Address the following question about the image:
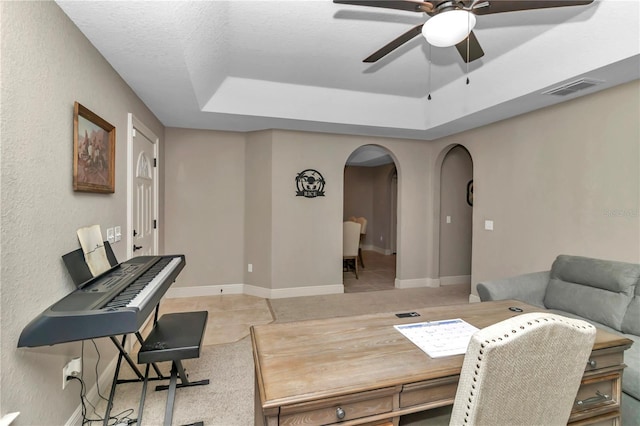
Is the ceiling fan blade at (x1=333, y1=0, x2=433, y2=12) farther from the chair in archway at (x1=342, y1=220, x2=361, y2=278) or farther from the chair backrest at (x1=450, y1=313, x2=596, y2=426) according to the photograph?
the chair in archway at (x1=342, y1=220, x2=361, y2=278)

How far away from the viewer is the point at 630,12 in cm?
213

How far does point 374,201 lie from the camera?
911cm

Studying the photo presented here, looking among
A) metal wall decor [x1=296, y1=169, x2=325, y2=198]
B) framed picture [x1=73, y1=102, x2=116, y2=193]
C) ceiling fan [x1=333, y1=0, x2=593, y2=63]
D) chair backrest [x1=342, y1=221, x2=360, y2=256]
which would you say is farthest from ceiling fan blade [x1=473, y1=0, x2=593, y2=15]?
chair backrest [x1=342, y1=221, x2=360, y2=256]

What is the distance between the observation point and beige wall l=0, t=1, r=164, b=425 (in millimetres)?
1297

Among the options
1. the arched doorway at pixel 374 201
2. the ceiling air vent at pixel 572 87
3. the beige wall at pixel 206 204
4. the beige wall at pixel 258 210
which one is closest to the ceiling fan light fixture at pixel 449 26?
the ceiling air vent at pixel 572 87

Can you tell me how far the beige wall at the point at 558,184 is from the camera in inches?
103

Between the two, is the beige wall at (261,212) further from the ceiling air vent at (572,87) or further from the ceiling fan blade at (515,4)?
the ceiling fan blade at (515,4)

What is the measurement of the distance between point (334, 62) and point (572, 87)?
7.36 ft

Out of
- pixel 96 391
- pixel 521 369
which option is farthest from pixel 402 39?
pixel 96 391

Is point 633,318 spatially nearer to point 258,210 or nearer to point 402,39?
point 402,39

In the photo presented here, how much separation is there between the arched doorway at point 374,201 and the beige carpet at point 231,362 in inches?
92.6

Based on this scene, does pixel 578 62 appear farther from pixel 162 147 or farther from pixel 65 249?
pixel 162 147

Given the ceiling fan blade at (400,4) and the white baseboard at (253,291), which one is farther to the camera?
the white baseboard at (253,291)

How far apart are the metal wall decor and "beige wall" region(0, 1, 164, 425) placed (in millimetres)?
2775
